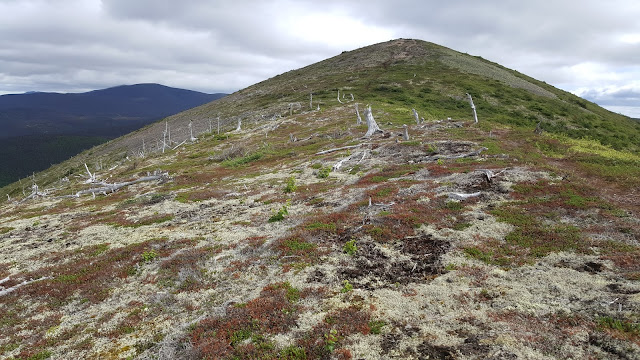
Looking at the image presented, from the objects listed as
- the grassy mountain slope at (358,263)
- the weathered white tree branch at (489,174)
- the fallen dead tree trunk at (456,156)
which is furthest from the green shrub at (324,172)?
the weathered white tree branch at (489,174)

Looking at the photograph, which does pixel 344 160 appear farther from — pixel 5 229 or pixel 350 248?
pixel 5 229

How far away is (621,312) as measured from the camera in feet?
33.3

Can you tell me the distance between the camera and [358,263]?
15.7 metres

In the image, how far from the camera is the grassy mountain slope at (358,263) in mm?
10609

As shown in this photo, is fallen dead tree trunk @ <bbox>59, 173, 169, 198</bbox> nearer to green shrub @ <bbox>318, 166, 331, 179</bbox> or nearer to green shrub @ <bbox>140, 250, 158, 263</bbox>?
green shrub @ <bbox>318, 166, 331, 179</bbox>

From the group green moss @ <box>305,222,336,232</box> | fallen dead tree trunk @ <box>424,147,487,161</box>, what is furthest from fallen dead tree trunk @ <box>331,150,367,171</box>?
green moss @ <box>305,222,336,232</box>

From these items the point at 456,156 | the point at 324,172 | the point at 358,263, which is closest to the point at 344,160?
the point at 324,172

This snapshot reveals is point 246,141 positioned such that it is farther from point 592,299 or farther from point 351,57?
point 351,57

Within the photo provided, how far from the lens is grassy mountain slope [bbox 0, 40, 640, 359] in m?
10.6

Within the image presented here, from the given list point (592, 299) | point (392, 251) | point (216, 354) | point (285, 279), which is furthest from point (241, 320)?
point (592, 299)

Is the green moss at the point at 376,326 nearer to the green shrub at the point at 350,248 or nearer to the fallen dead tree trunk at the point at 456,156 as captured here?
the green shrub at the point at 350,248

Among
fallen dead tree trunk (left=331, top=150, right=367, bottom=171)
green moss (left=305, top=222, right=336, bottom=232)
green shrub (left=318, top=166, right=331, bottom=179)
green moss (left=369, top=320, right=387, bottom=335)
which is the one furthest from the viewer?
fallen dead tree trunk (left=331, top=150, right=367, bottom=171)

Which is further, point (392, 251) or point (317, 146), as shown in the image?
point (317, 146)

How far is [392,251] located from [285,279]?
17.9 ft
